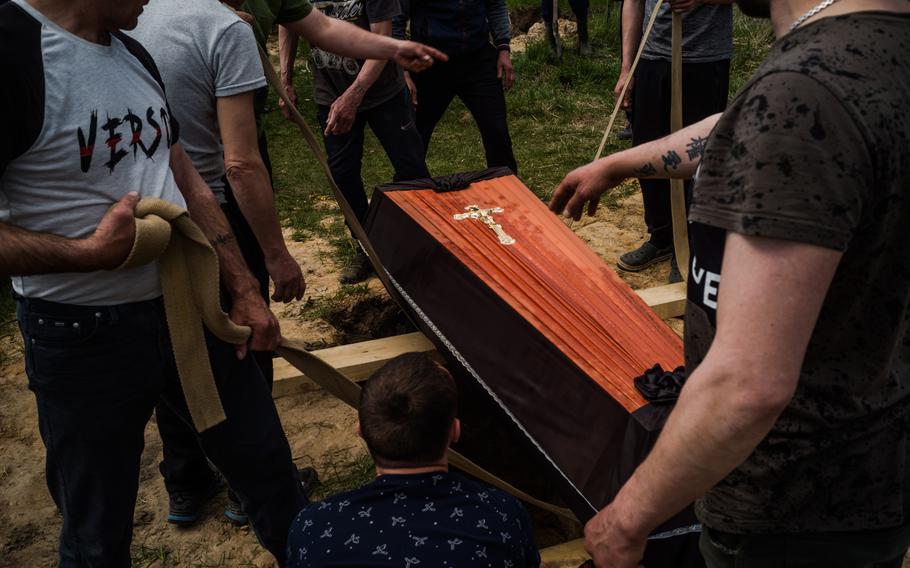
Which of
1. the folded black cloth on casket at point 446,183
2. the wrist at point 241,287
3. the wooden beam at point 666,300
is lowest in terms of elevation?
the wooden beam at point 666,300

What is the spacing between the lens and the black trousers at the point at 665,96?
376 centimetres

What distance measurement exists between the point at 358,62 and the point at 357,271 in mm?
1030

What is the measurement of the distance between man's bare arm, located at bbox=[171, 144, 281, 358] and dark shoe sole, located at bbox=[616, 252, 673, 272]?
2.52 metres

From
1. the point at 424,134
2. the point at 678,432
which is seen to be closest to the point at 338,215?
the point at 424,134

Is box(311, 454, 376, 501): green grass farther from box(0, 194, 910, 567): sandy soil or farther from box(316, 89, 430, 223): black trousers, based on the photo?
box(316, 89, 430, 223): black trousers

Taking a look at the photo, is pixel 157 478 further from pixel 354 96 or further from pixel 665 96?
pixel 665 96

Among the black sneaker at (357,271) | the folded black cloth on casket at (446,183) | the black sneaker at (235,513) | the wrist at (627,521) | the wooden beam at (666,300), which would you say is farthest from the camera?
the black sneaker at (357,271)

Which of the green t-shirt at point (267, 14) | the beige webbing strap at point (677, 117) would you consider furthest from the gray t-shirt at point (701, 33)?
the green t-shirt at point (267, 14)

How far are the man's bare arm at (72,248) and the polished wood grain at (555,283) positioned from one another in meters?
1.21

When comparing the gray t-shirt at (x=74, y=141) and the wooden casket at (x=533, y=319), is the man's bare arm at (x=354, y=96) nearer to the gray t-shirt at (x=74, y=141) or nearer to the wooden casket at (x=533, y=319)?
the wooden casket at (x=533, y=319)

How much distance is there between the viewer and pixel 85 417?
1.73 m

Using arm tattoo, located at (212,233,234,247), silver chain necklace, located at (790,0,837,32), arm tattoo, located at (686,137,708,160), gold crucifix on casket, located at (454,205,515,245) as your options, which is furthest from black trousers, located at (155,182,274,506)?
silver chain necklace, located at (790,0,837,32)

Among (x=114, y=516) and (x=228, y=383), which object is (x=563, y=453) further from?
(x=114, y=516)

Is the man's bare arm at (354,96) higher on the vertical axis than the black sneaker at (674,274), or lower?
higher
